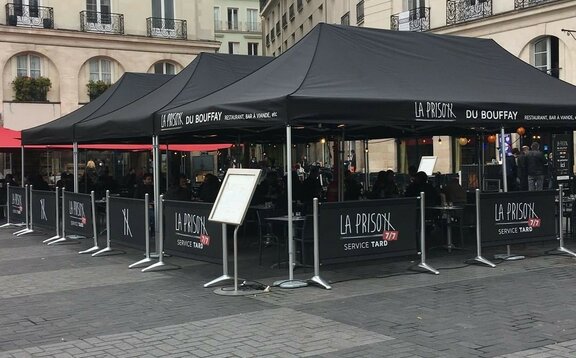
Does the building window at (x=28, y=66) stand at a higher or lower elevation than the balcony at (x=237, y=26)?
lower

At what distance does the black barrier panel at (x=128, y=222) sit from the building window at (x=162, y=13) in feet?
71.9

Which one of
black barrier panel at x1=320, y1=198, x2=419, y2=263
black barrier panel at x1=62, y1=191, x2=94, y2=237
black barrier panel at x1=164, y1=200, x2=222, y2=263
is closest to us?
black barrier panel at x1=320, y1=198, x2=419, y2=263

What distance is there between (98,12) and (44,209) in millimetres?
17843

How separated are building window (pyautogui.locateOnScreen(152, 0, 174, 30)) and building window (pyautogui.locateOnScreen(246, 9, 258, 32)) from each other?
32.5m

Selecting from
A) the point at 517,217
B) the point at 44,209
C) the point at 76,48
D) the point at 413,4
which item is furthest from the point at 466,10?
the point at 44,209

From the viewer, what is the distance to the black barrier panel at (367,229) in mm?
8383

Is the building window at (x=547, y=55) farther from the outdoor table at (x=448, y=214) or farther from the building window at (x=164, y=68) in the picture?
the building window at (x=164, y=68)

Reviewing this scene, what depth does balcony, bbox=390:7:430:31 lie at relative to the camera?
28125mm

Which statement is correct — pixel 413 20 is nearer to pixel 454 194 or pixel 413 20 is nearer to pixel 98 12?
pixel 98 12

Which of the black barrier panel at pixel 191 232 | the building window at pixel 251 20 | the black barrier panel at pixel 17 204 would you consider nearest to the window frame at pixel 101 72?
the black barrier panel at pixel 17 204

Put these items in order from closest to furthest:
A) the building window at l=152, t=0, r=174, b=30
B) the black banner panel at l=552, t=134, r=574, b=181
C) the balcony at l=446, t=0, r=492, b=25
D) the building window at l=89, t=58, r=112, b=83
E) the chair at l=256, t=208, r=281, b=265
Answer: the chair at l=256, t=208, r=281, b=265 < the black banner panel at l=552, t=134, r=574, b=181 < the balcony at l=446, t=0, r=492, b=25 < the building window at l=89, t=58, r=112, b=83 < the building window at l=152, t=0, r=174, b=30

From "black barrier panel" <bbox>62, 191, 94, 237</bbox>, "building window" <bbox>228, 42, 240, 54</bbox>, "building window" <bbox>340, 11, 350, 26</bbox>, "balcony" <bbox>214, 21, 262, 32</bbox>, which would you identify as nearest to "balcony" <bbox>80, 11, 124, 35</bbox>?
"building window" <bbox>340, 11, 350, 26</bbox>

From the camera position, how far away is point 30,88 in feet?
90.6

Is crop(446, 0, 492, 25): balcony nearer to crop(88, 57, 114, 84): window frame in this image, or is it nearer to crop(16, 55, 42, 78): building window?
crop(88, 57, 114, 84): window frame
